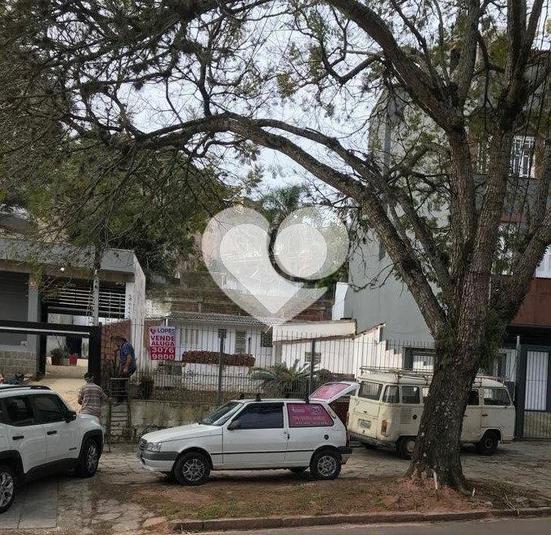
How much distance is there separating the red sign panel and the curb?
2771 mm

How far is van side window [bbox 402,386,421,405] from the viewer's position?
1512 centimetres

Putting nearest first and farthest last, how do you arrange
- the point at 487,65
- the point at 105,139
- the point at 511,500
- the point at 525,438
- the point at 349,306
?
the point at 511,500 → the point at 105,139 → the point at 487,65 → the point at 525,438 → the point at 349,306

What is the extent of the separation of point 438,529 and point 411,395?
249 inches

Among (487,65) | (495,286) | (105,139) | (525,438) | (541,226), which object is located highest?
(487,65)

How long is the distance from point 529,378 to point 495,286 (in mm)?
9698

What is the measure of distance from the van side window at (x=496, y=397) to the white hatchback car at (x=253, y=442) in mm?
5468

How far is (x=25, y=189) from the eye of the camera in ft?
40.1

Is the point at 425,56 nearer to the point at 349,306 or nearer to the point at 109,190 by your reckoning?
the point at 109,190

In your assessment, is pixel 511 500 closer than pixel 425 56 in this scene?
Yes

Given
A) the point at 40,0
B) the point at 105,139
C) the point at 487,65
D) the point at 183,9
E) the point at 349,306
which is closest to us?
the point at 40,0

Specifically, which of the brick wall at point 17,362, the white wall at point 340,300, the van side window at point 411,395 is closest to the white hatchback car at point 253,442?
the van side window at point 411,395

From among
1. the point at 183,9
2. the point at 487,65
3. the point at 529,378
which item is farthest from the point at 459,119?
the point at 529,378

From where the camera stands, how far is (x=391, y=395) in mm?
15062

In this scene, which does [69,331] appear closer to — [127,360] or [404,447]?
[127,360]
